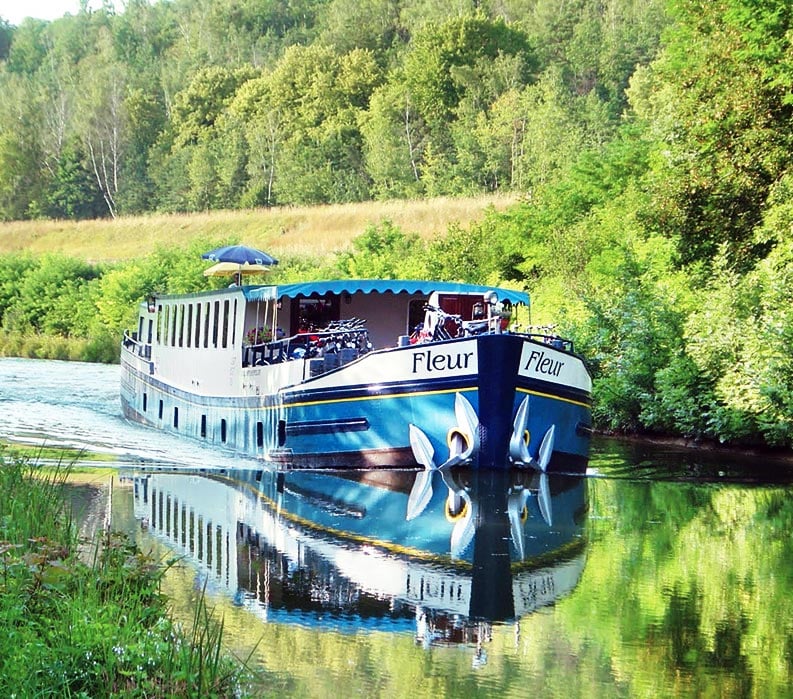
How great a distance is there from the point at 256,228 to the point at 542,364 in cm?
5152

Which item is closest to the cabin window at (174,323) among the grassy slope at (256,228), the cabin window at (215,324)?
the cabin window at (215,324)

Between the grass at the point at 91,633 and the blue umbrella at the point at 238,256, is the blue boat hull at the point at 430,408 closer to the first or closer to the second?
the blue umbrella at the point at 238,256

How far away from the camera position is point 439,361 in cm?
1853

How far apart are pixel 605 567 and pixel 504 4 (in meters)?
98.8

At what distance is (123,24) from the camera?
138 m

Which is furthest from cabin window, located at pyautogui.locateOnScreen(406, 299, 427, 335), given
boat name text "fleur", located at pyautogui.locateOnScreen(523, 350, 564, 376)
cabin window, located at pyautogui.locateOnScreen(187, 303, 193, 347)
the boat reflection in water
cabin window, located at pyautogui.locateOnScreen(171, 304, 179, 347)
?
cabin window, located at pyautogui.locateOnScreen(171, 304, 179, 347)

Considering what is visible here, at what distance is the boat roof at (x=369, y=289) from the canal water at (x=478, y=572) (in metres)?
2.72

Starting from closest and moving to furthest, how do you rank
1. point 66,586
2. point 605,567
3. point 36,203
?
point 66,586 → point 605,567 → point 36,203

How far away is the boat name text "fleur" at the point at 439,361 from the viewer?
60.3ft

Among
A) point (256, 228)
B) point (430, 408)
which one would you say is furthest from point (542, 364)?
point (256, 228)

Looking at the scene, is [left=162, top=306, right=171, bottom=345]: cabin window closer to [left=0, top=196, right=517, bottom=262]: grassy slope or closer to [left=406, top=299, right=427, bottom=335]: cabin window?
[left=406, top=299, right=427, bottom=335]: cabin window

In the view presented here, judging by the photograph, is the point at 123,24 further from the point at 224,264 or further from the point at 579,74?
the point at 224,264

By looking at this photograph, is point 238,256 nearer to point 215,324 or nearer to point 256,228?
point 215,324

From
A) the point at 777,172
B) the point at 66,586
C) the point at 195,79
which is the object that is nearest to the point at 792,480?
the point at 777,172
